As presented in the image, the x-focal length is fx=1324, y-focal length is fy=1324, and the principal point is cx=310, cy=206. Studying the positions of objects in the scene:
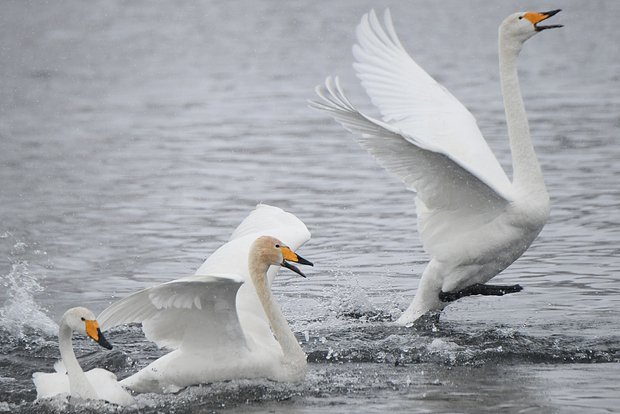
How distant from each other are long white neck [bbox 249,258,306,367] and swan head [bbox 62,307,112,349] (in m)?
0.96

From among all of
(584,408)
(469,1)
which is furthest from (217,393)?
(469,1)

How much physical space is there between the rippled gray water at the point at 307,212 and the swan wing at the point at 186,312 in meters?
0.32

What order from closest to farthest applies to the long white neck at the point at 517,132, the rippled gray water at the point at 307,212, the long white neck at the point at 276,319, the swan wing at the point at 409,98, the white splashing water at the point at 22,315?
the long white neck at the point at 276,319 < the rippled gray water at the point at 307,212 < the long white neck at the point at 517,132 < the white splashing water at the point at 22,315 < the swan wing at the point at 409,98

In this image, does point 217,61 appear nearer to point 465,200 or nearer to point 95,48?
point 95,48

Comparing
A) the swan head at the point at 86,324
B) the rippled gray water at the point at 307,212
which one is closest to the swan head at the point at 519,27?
the rippled gray water at the point at 307,212

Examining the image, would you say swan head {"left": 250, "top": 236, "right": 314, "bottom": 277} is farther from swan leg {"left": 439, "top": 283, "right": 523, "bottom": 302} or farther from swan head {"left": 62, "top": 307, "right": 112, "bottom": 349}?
swan leg {"left": 439, "top": 283, "right": 523, "bottom": 302}

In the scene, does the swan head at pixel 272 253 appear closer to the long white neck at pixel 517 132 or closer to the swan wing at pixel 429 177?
the swan wing at pixel 429 177

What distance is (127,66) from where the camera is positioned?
86.0 ft

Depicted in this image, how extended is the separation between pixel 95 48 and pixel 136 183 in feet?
48.0

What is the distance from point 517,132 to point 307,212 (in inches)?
155

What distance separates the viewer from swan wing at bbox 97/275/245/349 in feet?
23.3

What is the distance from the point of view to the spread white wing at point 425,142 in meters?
8.24

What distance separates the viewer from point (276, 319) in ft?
25.3

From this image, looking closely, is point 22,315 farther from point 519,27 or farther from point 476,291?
point 519,27
